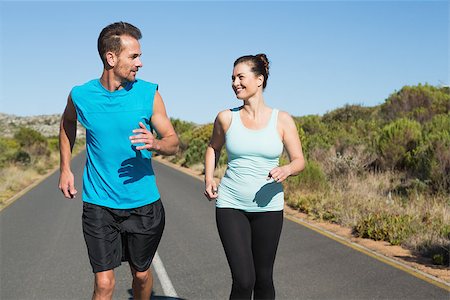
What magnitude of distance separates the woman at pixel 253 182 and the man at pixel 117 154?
498mm

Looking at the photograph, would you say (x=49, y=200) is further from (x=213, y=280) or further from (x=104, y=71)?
(x=104, y=71)

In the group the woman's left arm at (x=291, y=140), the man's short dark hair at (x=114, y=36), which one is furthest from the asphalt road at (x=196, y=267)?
the man's short dark hair at (x=114, y=36)

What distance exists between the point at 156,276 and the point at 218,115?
314 cm

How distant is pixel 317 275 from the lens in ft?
21.7

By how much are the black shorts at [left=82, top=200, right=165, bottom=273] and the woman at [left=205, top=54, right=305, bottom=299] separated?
1.60 feet

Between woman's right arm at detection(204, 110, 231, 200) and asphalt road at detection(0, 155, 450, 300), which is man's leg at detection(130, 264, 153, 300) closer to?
woman's right arm at detection(204, 110, 231, 200)

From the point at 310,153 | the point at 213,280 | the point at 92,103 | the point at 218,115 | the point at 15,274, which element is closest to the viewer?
the point at 92,103

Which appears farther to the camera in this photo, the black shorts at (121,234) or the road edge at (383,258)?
the road edge at (383,258)

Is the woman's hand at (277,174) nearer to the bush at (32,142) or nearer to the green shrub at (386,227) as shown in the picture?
the green shrub at (386,227)

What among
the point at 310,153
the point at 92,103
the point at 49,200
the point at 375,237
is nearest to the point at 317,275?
the point at 375,237

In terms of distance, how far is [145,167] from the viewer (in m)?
4.04

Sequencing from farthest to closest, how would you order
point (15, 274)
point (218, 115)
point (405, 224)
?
point (405, 224)
point (15, 274)
point (218, 115)

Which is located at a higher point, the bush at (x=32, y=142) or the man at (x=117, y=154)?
the man at (x=117, y=154)

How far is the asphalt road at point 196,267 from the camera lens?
6.00 m
